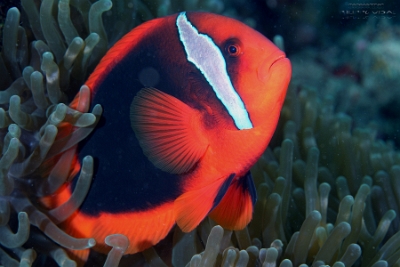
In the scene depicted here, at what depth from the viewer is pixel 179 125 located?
95 centimetres

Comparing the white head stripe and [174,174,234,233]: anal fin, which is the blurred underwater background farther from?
the white head stripe

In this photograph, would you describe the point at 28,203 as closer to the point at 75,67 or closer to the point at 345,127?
the point at 75,67

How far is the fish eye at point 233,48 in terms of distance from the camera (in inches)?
36.2

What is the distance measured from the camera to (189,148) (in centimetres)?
99

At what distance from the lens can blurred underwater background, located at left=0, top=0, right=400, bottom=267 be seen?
1.06 meters

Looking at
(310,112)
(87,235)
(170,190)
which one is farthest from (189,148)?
(310,112)

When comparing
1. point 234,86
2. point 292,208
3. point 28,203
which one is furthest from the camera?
point 292,208

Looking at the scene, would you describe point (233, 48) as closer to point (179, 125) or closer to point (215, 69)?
point (215, 69)

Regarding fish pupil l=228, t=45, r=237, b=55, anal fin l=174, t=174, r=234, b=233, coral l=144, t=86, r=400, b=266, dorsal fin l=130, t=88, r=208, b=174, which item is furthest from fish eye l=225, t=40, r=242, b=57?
coral l=144, t=86, r=400, b=266

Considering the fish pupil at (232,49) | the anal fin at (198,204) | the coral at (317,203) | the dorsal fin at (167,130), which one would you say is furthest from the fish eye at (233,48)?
the coral at (317,203)

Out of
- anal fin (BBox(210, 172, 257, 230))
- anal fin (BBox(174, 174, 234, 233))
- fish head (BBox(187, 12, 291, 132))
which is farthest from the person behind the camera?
anal fin (BBox(210, 172, 257, 230))

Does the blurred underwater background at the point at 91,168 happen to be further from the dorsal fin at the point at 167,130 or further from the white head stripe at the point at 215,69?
the white head stripe at the point at 215,69

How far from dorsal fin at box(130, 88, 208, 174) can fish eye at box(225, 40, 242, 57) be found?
16 centimetres

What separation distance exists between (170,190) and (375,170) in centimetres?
120
